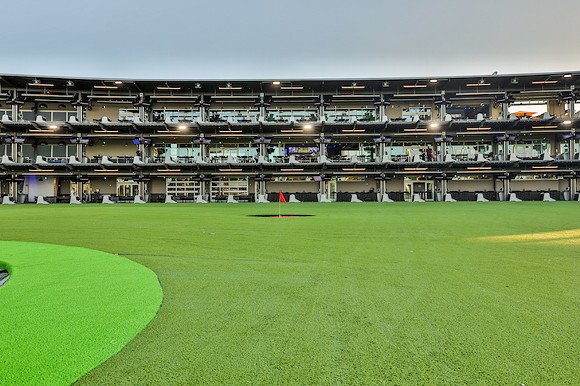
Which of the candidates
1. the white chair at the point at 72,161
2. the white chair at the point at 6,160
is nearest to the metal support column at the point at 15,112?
the white chair at the point at 6,160

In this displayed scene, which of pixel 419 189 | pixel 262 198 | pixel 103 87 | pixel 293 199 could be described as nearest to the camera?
pixel 293 199

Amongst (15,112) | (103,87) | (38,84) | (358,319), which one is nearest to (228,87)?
(103,87)

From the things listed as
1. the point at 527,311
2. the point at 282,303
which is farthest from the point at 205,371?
the point at 527,311

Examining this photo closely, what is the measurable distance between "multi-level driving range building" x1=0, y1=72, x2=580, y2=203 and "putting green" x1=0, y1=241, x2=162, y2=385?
110ft

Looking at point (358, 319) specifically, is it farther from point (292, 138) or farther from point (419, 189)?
point (419, 189)

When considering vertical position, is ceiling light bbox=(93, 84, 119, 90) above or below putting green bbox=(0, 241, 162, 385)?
above

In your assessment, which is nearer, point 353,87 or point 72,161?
point 72,161

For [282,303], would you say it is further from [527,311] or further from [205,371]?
[527,311]

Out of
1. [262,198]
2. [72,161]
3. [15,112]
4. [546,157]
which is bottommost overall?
[262,198]

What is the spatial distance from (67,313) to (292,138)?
37.8 m

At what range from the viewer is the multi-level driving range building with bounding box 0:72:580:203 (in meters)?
37.6

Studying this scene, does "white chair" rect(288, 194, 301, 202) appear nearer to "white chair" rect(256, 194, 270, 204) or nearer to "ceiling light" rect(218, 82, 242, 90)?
"white chair" rect(256, 194, 270, 204)

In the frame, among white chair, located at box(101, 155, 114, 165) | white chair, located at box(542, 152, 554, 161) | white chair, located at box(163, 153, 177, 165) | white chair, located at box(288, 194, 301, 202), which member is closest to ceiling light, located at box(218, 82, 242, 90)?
white chair, located at box(163, 153, 177, 165)

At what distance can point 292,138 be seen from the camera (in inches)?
1588
